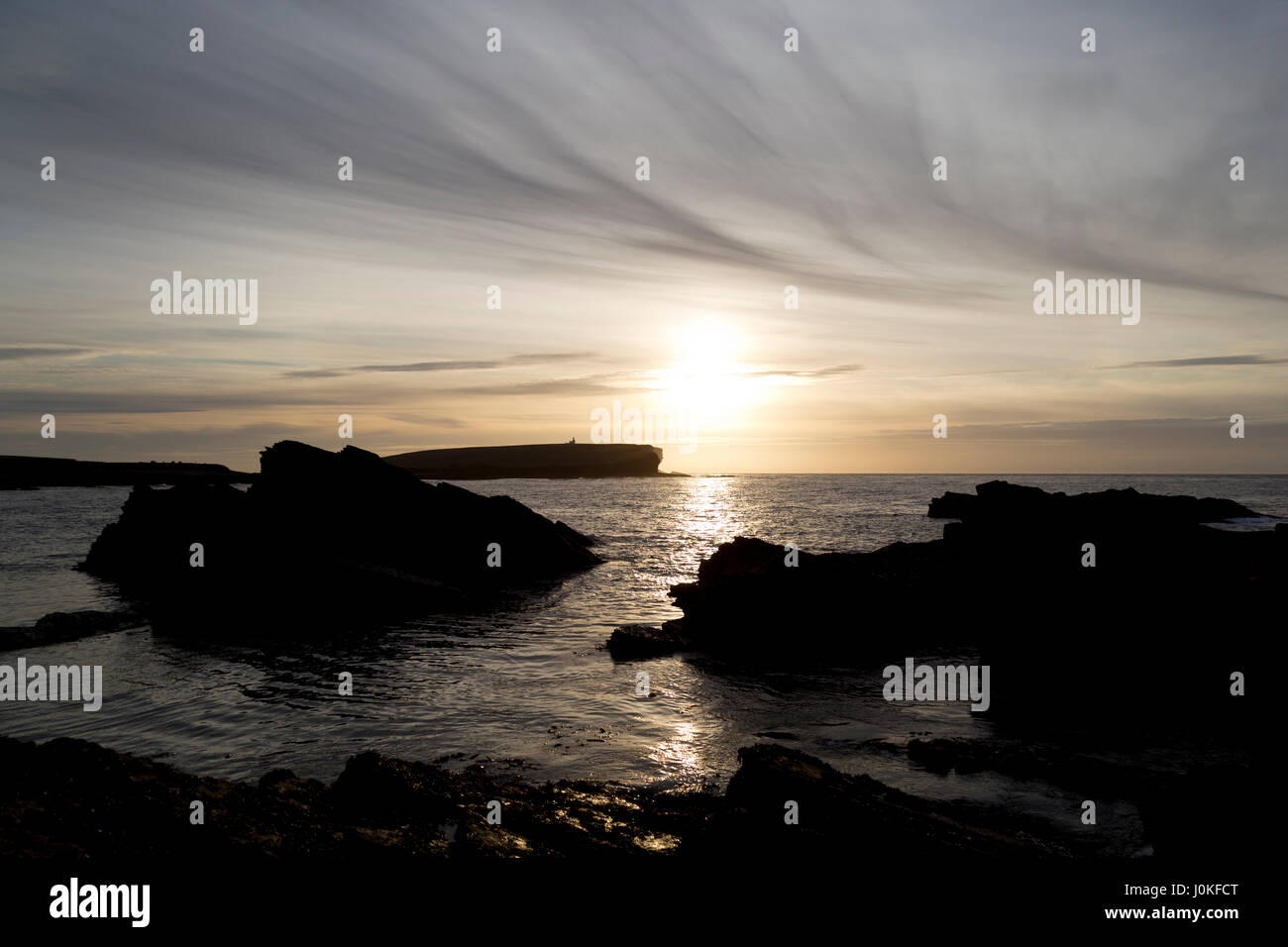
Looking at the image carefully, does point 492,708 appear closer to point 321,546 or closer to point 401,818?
point 401,818

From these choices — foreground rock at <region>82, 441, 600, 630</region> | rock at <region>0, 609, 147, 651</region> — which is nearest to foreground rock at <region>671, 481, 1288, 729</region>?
foreground rock at <region>82, 441, 600, 630</region>

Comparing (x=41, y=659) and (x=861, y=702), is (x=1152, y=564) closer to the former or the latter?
(x=861, y=702)

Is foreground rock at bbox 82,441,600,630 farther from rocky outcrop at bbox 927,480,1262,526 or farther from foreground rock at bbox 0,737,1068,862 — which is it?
foreground rock at bbox 0,737,1068,862

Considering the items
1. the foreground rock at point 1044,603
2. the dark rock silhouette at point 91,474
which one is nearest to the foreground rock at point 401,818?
the foreground rock at point 1044,603

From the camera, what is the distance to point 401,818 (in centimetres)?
808

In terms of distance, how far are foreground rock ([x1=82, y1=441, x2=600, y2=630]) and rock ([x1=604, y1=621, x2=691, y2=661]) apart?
9.87 m

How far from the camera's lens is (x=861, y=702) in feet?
54.2

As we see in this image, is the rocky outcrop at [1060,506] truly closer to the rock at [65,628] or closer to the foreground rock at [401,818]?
the foreground rock at [401,818]

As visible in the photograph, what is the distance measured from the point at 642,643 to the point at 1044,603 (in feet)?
35.7

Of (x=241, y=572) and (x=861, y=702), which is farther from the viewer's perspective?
(x=241, y=572)

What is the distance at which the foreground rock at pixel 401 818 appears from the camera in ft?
21.1
